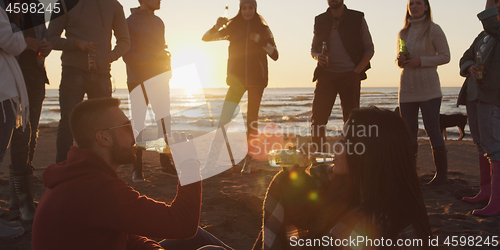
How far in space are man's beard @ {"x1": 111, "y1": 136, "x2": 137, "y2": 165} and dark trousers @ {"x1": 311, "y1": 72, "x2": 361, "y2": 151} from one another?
331 centimetres

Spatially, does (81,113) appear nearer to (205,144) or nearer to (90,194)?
(90,194)

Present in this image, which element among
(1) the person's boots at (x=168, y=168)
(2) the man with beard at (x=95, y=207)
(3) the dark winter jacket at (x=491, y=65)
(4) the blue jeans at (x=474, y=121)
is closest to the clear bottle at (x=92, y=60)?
(1) the person's boots at (x=168, y=168)

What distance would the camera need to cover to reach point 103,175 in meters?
1.65

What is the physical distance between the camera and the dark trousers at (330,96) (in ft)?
15.5

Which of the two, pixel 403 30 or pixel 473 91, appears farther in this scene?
pixel 403 30

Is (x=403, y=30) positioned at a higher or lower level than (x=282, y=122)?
higher

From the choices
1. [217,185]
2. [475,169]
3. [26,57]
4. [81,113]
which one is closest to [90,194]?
[81,113]

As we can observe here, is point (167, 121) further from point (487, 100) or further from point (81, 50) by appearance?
point (487, 100)

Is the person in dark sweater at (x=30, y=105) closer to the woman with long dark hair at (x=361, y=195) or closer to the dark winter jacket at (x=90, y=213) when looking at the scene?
the dark winter jacket at (x=90, y=213)

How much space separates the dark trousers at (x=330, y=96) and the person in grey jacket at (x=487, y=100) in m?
1.23

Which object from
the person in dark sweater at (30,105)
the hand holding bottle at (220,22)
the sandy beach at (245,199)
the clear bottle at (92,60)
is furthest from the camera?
the hand holding bottle at (220,22)

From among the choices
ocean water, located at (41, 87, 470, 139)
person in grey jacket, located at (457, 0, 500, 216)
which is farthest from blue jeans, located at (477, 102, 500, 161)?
ocean water, located at (41, 87, 470, 139)

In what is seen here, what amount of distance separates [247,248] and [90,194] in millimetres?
1610

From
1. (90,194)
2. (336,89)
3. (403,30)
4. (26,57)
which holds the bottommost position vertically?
(90,194)
